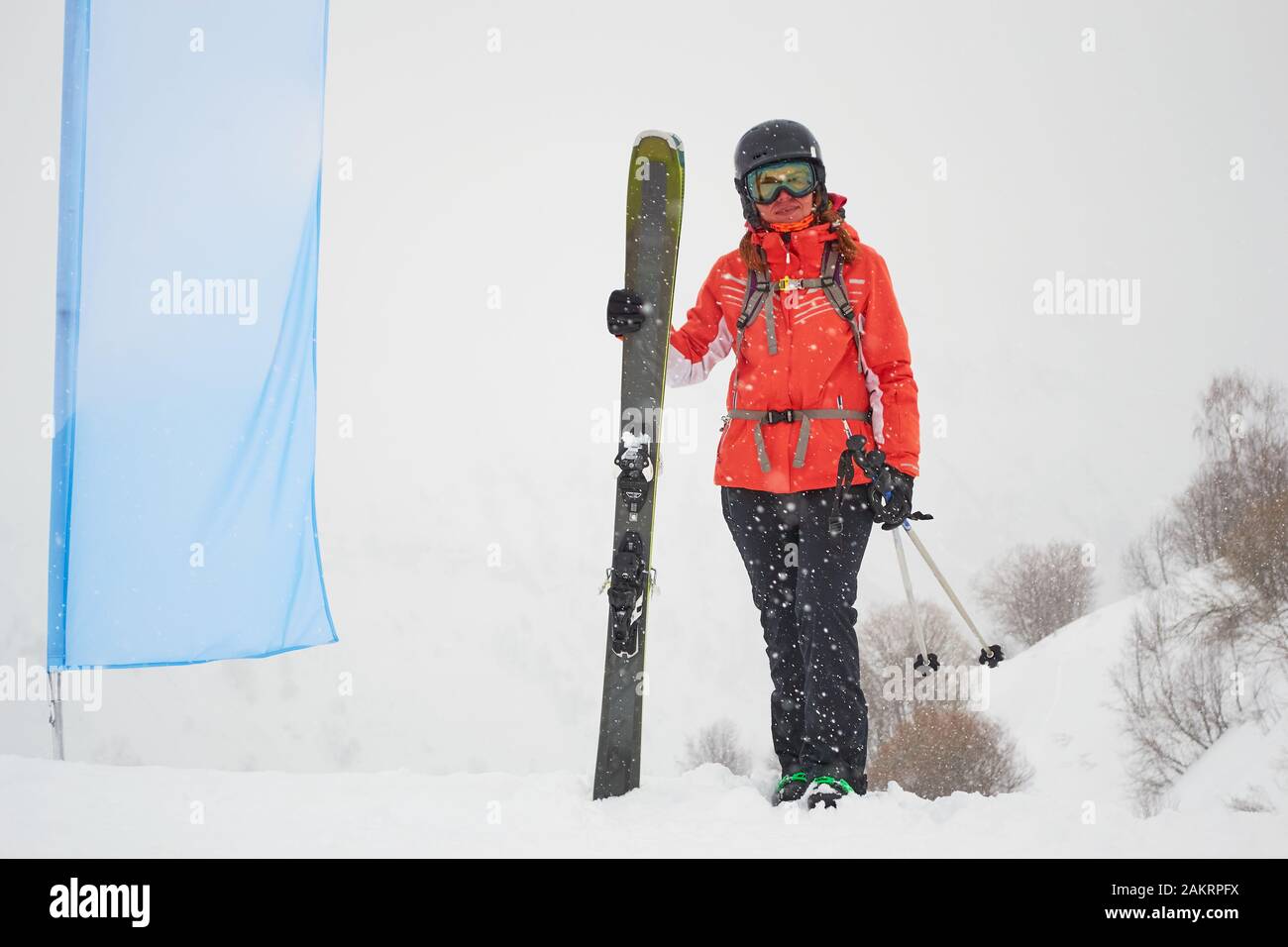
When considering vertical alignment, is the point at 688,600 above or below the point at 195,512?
below

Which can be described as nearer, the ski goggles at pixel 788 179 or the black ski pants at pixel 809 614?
the black ski pants at pixel 809 614

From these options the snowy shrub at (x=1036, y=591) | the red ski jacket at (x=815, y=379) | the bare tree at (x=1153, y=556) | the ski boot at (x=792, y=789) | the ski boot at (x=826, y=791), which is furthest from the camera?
the snowy shrub at (x=1036, y=591)

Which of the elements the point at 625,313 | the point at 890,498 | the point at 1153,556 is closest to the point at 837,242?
the point at 625,313

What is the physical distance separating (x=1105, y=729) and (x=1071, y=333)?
105 m

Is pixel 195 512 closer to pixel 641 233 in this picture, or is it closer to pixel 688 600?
pixel 641 233

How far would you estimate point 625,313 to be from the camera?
308 centimetres

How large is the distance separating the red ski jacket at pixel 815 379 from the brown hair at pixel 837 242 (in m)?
0.03

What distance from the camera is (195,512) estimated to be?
389 cm

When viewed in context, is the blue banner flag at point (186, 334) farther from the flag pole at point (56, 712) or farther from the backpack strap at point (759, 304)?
the backpack strap at point (759, 304)

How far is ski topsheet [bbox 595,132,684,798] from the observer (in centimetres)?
293

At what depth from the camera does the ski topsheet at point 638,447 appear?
115 inches

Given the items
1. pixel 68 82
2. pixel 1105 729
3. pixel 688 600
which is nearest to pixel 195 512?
pixel 68 82

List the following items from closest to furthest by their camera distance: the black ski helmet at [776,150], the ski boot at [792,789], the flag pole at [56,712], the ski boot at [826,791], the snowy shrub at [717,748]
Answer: the ski boot at [826,791]
the ski boot at [792,789]
the black ski helmet at [776,150]
the flag pole at [56,712]
the snowy shrub at [717,748]

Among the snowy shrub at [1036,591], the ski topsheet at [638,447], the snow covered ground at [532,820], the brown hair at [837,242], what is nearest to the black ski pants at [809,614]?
the snow covered ground at [532,820]
